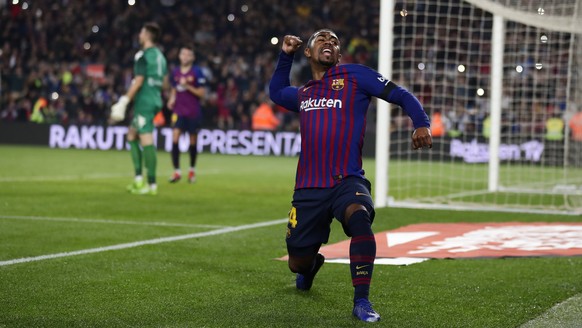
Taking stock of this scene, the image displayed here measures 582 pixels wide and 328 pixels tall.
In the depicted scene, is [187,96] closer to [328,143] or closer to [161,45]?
[328,143]

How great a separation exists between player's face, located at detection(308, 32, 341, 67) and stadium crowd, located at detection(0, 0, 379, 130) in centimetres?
2193

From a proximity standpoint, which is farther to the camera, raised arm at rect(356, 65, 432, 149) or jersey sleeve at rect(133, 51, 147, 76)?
jersey sleeve at rect(133, 51, 147, 76)

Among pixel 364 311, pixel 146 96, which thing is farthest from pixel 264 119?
pixel 364 311

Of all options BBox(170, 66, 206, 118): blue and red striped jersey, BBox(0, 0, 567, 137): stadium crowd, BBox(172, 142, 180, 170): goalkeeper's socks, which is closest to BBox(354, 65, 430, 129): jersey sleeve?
BBox(172, 142, 180, 170): goalkeeper's socks

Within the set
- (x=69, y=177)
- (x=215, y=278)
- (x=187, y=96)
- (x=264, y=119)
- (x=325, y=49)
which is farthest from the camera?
(x=264, y=119)

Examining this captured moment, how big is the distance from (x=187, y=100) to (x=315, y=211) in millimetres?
9696

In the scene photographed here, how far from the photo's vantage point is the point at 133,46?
3262 centimetres

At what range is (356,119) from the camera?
17.6 feet

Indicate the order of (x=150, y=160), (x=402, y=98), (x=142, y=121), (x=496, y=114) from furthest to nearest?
1. (x=496, y=114)
2. (x=150, y=160)
3. (x=142, y=121)
4. (x=402, y=98)

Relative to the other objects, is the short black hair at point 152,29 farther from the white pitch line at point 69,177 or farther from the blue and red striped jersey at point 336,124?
the blue and red striped jersey at point 336,124

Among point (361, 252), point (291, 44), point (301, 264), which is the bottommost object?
point (301, 264)

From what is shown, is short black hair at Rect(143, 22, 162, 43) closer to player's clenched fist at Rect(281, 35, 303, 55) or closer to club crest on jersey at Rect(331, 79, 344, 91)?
player's clenched fist at Rect(281, 35, 303, 55)

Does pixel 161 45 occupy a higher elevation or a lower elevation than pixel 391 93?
higher

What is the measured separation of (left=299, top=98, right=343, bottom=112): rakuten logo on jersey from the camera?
537 centimetres
